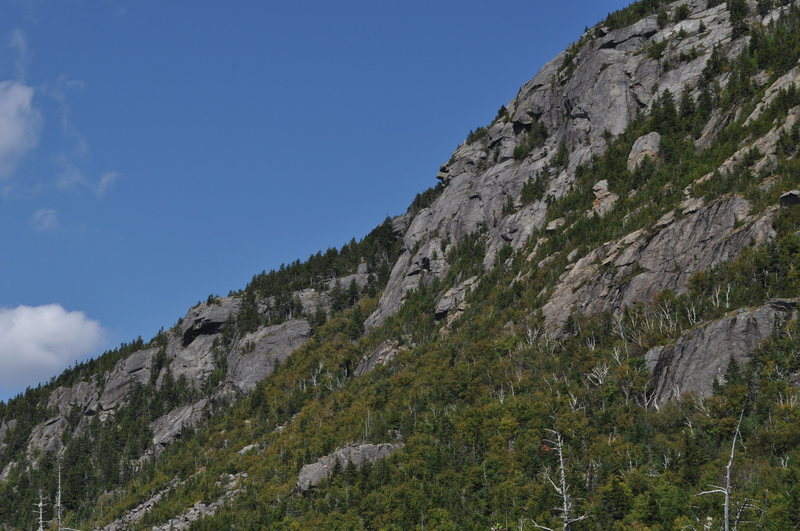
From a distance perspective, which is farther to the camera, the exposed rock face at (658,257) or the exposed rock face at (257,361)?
the exposed rock face at (257,361)

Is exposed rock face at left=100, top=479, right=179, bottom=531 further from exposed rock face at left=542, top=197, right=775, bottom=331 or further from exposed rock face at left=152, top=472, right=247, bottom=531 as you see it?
exposed rock face at left=542, top=197, right=775, bottom=331

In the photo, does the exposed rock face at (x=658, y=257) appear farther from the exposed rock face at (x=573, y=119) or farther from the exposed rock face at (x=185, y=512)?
the exposed rock face at (x=185, y=512)

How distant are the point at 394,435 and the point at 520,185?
76.1 meters

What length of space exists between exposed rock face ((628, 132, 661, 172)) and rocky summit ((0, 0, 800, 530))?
1020 mm

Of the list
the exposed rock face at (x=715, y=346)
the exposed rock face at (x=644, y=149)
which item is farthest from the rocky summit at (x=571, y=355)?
the exposed rock face at (x=644, y=149)

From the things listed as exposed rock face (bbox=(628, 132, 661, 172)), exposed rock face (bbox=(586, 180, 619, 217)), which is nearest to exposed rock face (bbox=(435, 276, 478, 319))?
exposed rock face (bbox=(586, 180, 619, 217))

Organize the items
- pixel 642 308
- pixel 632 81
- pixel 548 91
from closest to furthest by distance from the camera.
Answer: pixel 642 308 < pixel 632 81 < pixel 548 91

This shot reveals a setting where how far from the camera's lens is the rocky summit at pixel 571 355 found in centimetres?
9381

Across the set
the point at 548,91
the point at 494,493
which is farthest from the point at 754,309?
the point at 548,91

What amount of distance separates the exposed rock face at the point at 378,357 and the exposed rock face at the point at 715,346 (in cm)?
6772

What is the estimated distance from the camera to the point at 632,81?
171500 mm

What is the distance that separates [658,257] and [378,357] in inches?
2571

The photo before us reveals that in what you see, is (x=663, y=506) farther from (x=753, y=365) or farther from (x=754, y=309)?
(x=754, y=309)

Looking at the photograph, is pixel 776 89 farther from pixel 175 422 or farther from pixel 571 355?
pixel 175 422
